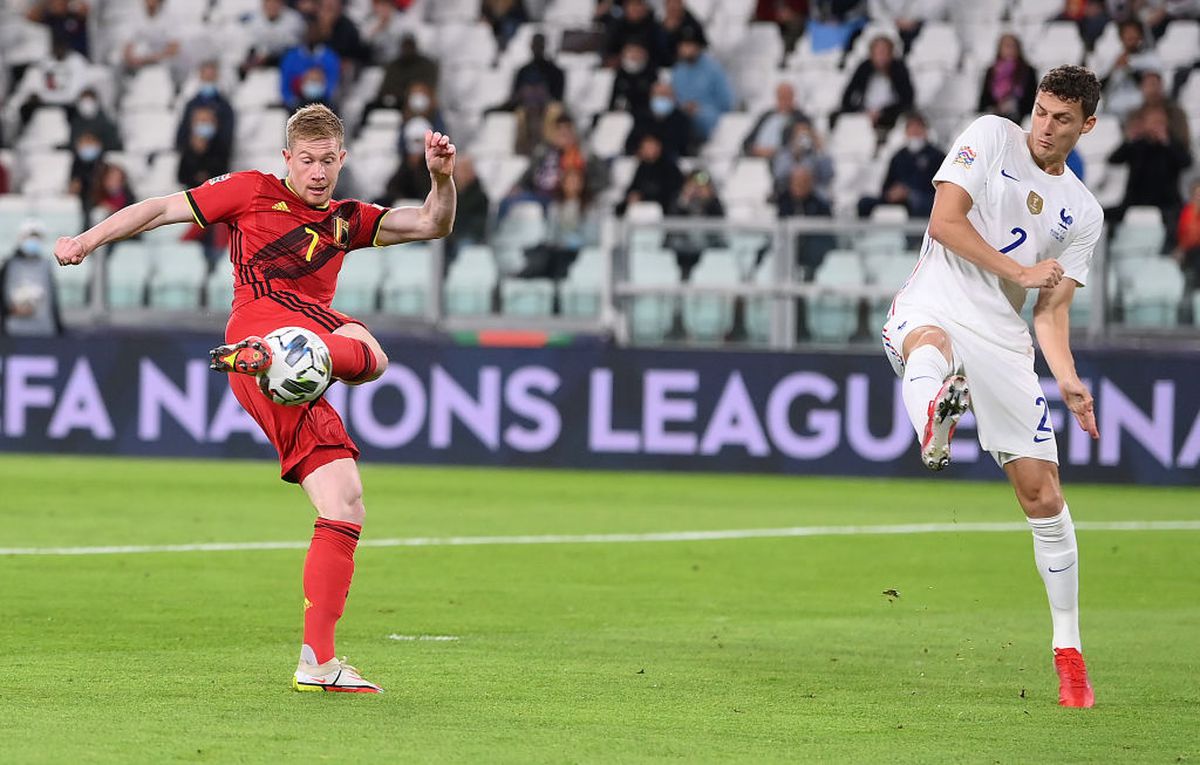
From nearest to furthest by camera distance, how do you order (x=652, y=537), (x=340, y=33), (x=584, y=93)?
(x=652, y=537) < (x=584, y=93) < (x=340, y=33)

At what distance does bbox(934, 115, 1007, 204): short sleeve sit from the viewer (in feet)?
24.4

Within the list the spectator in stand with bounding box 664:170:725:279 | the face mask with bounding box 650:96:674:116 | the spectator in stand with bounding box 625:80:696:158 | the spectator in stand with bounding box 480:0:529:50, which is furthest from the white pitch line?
the spectator in stand with bounding box 480:0:529:50

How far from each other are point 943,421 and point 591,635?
2488 millimetres

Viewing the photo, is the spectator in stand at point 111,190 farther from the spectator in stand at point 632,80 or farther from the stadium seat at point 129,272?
the spectator in stand at point 632,80

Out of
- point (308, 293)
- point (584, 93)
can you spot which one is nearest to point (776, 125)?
point (584, 93)

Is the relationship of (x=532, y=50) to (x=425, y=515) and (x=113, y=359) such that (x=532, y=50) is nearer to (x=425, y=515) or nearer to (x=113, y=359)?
(x=113, y=359)

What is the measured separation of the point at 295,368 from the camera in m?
6.70

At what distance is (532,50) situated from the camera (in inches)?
858

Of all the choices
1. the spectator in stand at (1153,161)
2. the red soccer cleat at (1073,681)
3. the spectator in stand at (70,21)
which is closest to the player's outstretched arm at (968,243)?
the red soccer cleat at (1073,681)

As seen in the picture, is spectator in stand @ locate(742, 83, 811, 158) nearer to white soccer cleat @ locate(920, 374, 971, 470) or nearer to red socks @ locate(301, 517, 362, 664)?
white soccer cleat @ locate(920, 374, 971, 470)

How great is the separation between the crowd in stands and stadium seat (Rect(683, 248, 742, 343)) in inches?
9.1

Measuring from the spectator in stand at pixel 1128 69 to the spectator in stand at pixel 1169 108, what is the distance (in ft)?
2.30

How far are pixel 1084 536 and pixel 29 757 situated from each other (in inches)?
368

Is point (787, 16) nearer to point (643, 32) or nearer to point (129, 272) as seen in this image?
point (643, 32)
